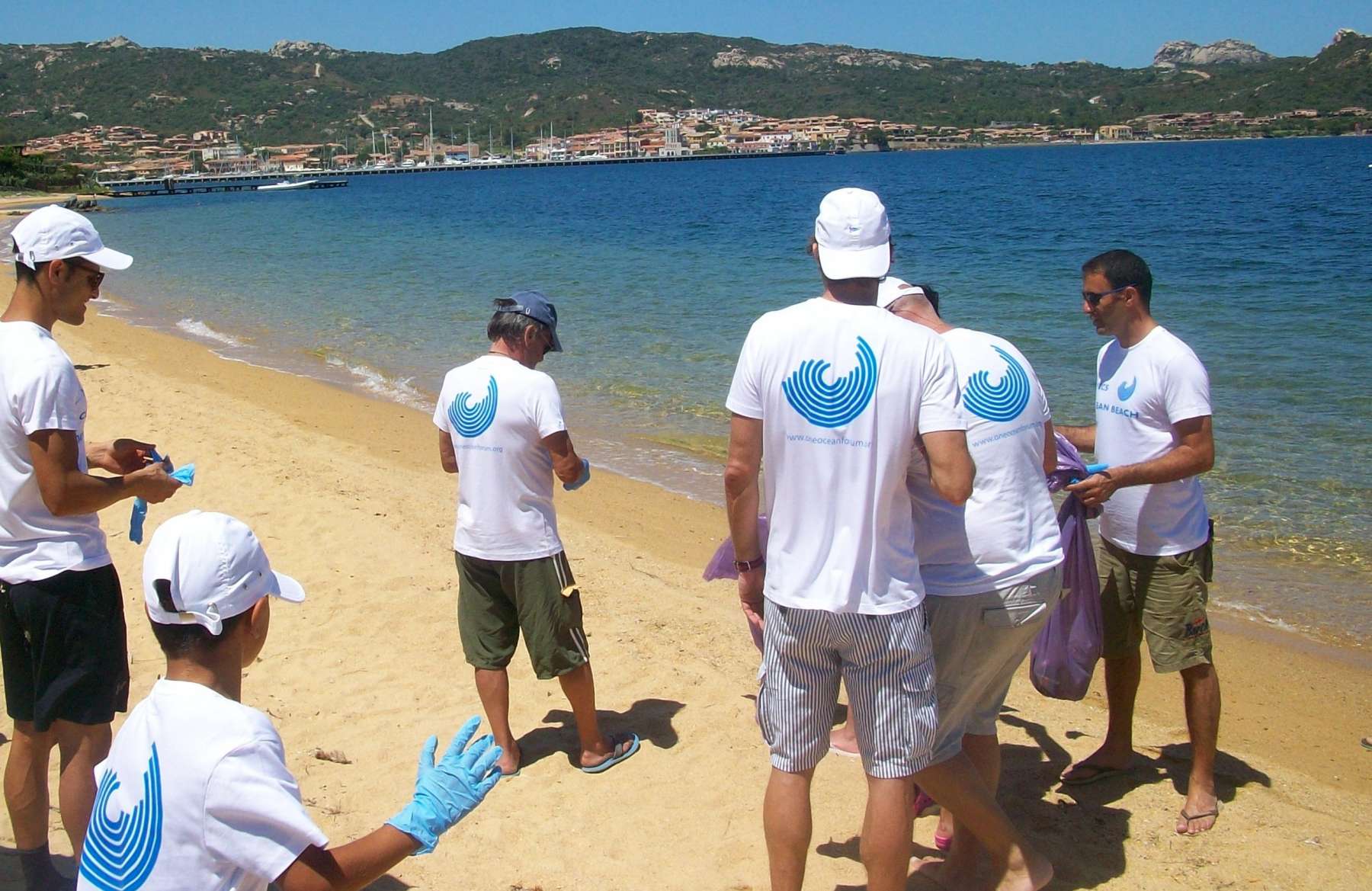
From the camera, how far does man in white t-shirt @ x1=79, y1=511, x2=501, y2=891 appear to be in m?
2.01

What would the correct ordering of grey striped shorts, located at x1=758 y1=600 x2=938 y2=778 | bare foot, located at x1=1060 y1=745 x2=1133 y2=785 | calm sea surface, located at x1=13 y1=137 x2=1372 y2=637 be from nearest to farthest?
grey striped shorts, located at x1=758 y1=600 x2=938 y2=778 → bare foot, located at x1=1060 y1=745 x2=1133 y2=785 → calm sea surface, located at x1=13 y1=137 x2=1372 y2=637

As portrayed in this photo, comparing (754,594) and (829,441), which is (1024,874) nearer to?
(754,594)

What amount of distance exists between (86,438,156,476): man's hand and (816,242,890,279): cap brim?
7.21ft

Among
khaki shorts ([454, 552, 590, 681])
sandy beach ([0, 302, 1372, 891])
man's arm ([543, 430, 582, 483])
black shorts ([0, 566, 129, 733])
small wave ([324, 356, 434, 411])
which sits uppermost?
man's arm ([543, 430, 582, 483])

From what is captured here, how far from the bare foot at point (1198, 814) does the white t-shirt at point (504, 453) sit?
251 centimetres

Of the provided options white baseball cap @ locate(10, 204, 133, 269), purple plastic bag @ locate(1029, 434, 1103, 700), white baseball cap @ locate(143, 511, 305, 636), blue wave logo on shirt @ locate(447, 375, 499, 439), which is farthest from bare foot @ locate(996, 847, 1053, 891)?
white baseball cap @ locate(10, 204, 133, 269)

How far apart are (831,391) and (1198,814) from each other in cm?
240

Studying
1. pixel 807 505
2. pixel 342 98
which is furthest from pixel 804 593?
pixel 342 98

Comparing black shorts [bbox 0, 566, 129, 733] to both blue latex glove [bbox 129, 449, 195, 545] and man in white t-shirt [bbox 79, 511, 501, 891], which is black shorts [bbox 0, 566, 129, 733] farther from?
man in white t-shirt [bbox 79, 511, 501, 891]

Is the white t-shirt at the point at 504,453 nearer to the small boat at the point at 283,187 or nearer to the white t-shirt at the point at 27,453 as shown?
the white t-shirt at the point at 27,453

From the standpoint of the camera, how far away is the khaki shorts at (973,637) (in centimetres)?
319

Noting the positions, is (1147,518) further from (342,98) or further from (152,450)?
(342,98)

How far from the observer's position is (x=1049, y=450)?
3512mm

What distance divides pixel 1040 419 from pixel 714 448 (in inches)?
301
